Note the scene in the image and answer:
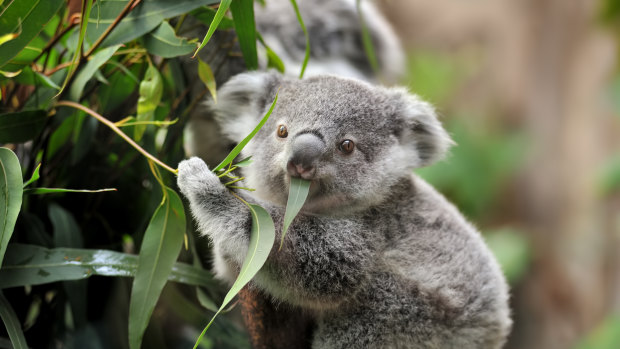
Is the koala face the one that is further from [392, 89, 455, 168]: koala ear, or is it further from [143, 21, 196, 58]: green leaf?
[143, 21, 196, 58]: green leaf

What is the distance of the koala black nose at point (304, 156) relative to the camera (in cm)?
179

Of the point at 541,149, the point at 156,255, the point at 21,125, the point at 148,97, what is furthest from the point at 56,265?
the point at 541,149

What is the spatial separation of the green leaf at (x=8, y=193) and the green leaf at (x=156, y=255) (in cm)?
36

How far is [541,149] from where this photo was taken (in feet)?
23.4

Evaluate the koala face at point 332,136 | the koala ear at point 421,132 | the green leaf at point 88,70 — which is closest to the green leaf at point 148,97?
the green leaf at point 88,70

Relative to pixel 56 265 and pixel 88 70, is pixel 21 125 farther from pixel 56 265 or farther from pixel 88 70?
pixel 56 265

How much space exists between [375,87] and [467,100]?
5.94m

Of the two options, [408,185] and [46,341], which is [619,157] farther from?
[46,341]

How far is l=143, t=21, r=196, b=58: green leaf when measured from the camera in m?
1.84

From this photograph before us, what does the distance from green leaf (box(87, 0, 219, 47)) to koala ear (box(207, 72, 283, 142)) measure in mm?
381

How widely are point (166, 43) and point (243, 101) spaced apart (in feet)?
1.62

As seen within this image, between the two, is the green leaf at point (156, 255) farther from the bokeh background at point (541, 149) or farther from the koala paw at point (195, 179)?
the bokeh background at point (541, 149)

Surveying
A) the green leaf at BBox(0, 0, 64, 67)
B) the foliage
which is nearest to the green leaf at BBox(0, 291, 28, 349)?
the foliage

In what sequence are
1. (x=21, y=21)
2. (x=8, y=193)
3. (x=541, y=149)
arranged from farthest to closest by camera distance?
(x=541, y=149) < (x=21, y=21) < (x=8, y=193)
